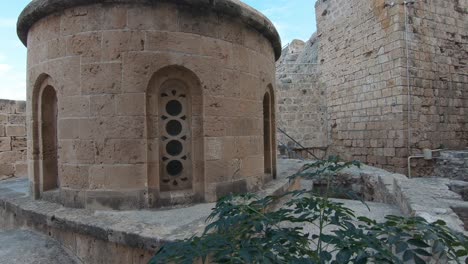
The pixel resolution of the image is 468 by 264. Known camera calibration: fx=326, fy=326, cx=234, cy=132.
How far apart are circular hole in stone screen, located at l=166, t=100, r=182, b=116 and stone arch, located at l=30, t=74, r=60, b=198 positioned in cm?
154

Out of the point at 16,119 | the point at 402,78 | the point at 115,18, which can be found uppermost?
the point at 402,78

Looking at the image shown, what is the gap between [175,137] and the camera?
13.1 ft

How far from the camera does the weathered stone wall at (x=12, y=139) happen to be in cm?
681

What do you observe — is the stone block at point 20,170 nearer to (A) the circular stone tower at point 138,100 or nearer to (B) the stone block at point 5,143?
(B) the stone block at point 5,143

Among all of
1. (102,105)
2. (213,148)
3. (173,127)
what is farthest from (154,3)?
(213,148)

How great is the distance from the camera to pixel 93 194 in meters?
3.65

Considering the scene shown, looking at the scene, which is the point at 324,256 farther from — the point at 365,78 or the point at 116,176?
the point at 365,78

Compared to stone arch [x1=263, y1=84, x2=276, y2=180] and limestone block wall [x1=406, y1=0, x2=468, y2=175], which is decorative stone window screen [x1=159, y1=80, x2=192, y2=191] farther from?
limestone block wall [x1=406, y1=0, x2=468, y2=175]

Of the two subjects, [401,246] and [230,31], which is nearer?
[401,246]

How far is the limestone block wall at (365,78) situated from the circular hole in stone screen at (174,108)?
23.3 feet

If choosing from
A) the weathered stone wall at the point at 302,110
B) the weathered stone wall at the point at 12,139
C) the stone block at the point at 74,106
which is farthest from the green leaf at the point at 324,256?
the weathered stone wall at the point at 302,110

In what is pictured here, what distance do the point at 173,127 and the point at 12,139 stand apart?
498cm

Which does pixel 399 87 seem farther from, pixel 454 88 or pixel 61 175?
pixel 61 175

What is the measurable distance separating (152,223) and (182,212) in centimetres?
43
